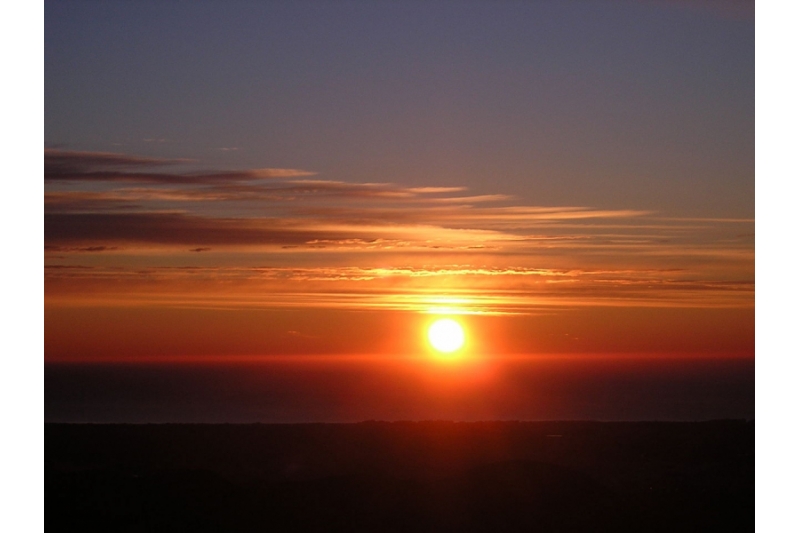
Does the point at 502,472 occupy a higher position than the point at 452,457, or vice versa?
the point at 452,457

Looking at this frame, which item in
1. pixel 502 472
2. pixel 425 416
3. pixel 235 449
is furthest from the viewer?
pixel 425 416

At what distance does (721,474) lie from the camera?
19.5 m

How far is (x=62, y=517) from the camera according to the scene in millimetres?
16578

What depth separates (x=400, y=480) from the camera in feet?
60.5

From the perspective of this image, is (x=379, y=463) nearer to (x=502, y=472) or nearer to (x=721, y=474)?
(x=502, y=472)

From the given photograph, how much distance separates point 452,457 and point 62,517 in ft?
29.4

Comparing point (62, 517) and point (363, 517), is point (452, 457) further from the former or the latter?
point (62, 517)

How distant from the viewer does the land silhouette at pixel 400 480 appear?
1672cm

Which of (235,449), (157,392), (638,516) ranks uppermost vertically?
(157,392)

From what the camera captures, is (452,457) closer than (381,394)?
Yes

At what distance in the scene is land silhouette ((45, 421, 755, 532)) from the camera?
1672cm
